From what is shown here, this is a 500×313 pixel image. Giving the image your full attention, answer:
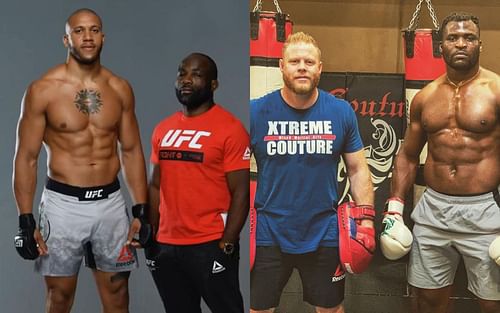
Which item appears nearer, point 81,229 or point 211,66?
point 81,229

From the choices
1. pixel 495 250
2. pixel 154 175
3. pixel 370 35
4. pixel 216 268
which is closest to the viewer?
pixel 495 250

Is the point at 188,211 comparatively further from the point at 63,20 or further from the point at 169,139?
the point at 63,20

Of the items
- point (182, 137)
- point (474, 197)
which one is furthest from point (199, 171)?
point (474, 197)

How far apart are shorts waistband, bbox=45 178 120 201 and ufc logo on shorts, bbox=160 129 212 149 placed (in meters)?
0.37

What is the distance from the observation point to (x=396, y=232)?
3379 millimetres

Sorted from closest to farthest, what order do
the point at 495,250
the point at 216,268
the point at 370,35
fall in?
the point at 495,250, the point at 370,35, the point at 216,268

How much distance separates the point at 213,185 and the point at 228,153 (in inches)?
7.0

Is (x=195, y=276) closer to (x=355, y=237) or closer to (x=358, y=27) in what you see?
(x=355, y=237)

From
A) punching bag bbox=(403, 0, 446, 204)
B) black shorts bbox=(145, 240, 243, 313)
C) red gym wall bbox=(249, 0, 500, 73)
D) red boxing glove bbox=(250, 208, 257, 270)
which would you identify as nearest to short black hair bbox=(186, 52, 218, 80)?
red gym wall bbox=(249, 0, 500, 73)

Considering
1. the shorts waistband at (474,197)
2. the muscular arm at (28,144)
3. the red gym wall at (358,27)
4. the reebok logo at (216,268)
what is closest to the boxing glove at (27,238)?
the muscular arm at (28,144)

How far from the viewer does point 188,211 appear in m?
3.48

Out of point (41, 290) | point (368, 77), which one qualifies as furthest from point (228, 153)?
point (41, 290)

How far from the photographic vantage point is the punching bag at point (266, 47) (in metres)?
3.35

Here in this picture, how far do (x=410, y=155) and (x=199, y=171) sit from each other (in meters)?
1.04
